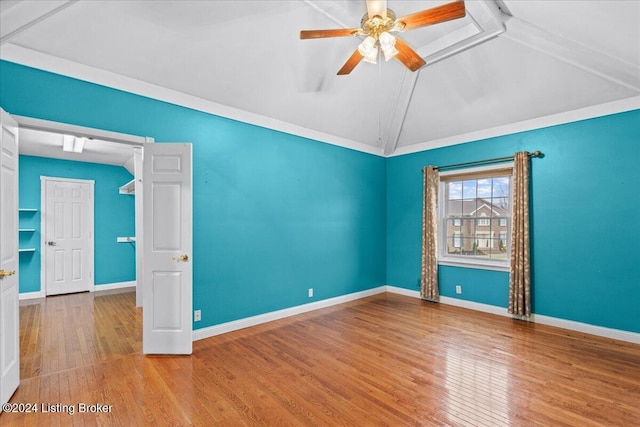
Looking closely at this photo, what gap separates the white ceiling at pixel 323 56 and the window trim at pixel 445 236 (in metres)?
0.67

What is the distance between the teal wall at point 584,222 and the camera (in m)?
3.67

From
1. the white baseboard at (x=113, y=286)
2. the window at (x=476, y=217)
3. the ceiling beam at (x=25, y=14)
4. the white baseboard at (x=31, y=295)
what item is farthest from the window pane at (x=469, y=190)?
the white baseboard at (x=31, y=295)

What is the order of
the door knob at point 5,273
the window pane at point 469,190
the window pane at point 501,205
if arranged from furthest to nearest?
the window pane at point 469,190
the window pane at point 501,205
the door knob at point 5,273

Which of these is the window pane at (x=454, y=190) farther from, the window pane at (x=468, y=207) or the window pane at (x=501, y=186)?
the window pane at (x=501, y=186)

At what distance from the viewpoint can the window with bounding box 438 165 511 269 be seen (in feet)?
15.6

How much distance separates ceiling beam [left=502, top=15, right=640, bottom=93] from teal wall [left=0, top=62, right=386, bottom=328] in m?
2.89

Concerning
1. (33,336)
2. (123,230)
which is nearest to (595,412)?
(33,336)

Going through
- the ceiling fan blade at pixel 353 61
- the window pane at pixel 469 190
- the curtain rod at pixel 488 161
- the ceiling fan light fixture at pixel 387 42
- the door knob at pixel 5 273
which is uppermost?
the ceiling fan blade at pixel 353 61

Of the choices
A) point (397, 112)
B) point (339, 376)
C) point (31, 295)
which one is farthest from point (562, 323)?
point (31, 295)

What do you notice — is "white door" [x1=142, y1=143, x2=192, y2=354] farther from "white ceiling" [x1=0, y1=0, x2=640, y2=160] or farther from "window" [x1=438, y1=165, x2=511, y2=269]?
"window" [x1=438, y1=165, x2=511, y2=269]

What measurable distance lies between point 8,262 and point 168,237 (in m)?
1.21

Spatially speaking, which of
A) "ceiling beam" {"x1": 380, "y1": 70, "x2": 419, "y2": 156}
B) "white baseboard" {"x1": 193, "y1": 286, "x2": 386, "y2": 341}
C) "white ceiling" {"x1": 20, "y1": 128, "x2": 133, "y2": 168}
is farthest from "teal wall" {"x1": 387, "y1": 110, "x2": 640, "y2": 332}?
"white ceiling" {"x1": 20, "y1": 128, "x2": 133, "y2": 168}

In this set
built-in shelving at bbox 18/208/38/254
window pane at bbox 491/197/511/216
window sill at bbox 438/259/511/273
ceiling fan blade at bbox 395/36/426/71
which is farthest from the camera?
built-in shelving at bbox 18/208/38/254

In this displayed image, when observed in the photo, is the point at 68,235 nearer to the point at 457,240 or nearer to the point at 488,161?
the point at 457,240
